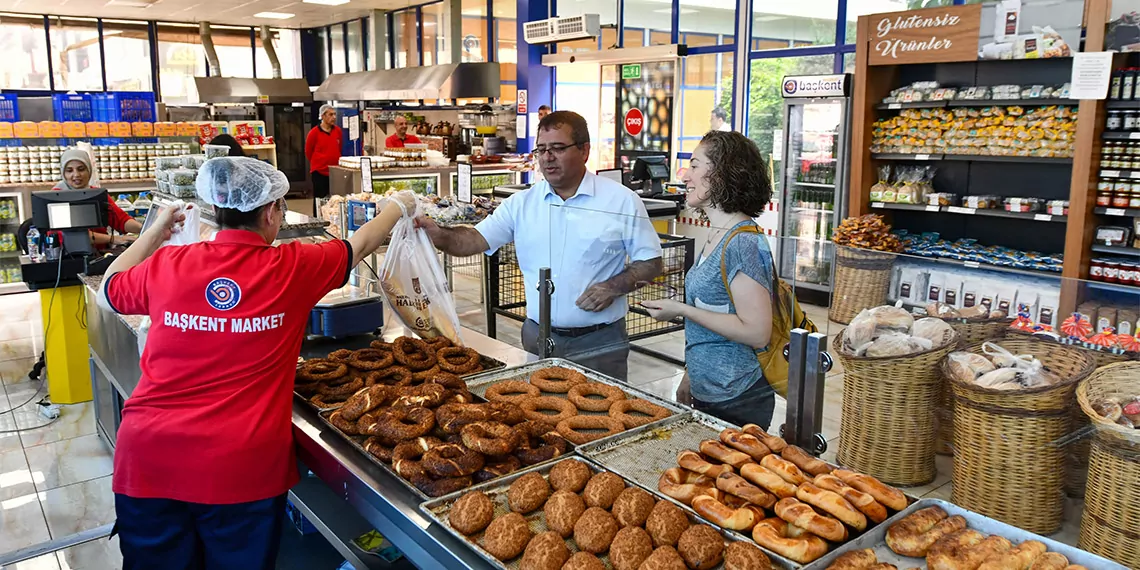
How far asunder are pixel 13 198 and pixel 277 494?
700 cm

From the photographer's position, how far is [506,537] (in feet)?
5.67

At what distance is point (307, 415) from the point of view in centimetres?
256

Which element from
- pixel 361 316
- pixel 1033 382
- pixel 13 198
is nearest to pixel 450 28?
pixel 13 198

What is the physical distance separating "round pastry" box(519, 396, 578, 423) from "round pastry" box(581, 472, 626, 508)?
17.2 inches

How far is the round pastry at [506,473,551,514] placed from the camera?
1877 mm

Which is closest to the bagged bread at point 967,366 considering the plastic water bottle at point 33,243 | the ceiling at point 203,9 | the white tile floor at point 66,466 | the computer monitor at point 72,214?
the white tile floor at point 66,466

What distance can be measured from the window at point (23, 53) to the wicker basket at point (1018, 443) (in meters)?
17.9

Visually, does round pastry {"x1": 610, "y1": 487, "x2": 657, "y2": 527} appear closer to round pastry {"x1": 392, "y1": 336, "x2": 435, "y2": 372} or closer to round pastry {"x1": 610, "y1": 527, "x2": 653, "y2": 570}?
round pastry {"x1": 610, "y1": 527, "x2": 653, "y2": 570}

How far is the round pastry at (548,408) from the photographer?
7.79 ft

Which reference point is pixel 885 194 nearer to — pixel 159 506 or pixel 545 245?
pixel 545 245

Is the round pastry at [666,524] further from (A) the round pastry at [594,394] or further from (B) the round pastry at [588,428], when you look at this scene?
(A) the round pastry at [594,394]

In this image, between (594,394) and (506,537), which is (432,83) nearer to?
(594,394)

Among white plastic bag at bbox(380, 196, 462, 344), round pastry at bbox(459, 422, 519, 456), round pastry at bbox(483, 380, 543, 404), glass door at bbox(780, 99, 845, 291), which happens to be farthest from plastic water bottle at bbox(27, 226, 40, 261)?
glass door at bbox(780, 99, 845, 291)

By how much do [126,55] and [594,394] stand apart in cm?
1791
